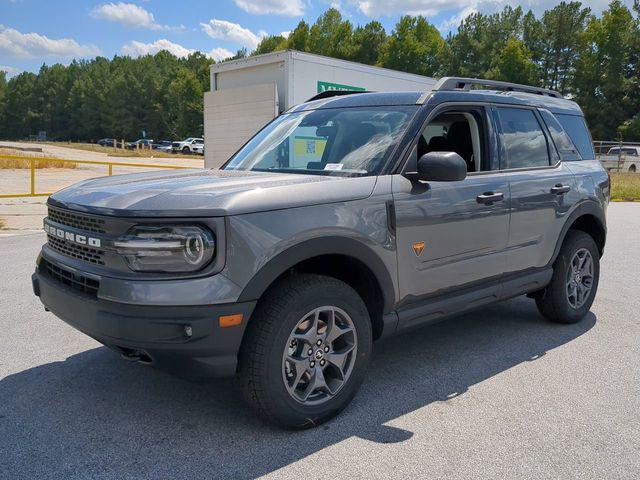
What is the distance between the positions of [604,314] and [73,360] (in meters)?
4.64

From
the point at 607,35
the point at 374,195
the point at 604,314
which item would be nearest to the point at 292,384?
the point at 374,195

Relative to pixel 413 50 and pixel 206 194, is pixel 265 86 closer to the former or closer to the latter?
pixel 206 194

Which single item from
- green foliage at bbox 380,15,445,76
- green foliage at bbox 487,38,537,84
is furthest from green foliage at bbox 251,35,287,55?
green foliage at bbox 487,38,537,84

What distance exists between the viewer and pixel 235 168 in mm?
4211

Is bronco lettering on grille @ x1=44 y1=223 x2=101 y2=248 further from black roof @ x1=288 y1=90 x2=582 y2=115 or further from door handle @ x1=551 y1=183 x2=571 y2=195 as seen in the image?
door handle @ x1=551 y1=183 x2=571 y2=195

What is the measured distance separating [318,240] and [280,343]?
56cm

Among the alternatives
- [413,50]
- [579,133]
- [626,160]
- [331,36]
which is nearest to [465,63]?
[413,50]

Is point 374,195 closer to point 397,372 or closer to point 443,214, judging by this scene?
point 443,214

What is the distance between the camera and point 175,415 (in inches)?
129

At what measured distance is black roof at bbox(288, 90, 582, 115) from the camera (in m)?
3.91

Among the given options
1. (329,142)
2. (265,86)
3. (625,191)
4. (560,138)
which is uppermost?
(265,86)

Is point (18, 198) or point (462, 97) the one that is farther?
point (18, 198)

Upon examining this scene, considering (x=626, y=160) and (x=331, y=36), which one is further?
(x=331, y=36)

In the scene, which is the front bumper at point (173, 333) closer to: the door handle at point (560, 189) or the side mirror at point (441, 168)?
the side mirror at point (441, 168)
